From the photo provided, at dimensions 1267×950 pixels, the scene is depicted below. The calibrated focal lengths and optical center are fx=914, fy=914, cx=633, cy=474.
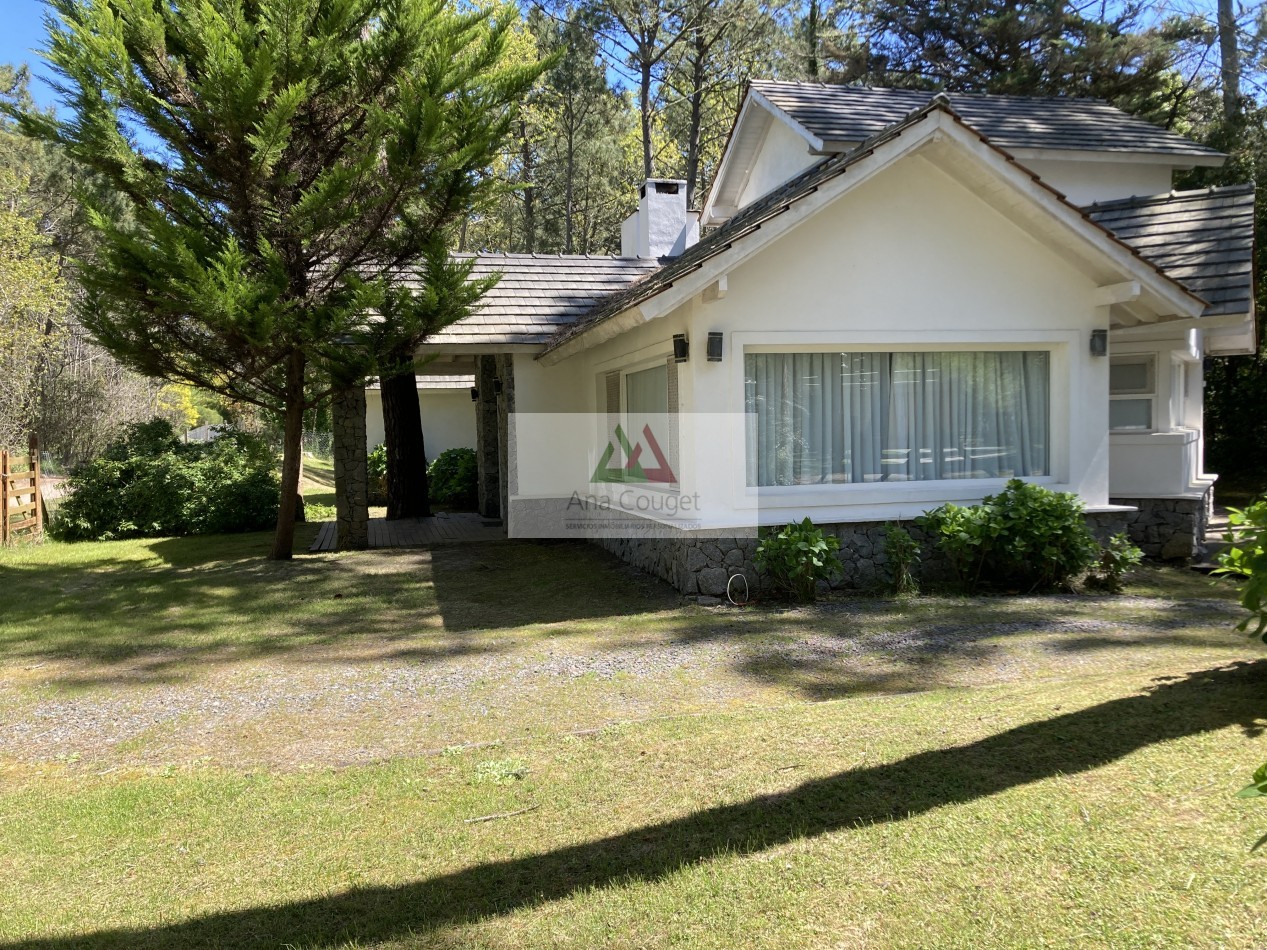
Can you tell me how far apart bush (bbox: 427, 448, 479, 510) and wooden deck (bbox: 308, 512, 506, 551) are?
2.26 metres

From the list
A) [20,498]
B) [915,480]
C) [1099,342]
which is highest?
[1099,342]

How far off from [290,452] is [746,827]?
410 inches

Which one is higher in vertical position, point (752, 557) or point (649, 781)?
point (752, 557)

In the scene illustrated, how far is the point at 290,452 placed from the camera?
42.2ft

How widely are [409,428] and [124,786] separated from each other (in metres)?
13.8

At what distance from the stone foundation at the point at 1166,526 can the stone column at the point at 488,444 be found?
10.4 meters

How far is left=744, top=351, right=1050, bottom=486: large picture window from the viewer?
9836 millimetres

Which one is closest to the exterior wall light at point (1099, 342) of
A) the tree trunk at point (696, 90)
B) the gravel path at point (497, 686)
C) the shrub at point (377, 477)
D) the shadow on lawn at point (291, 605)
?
the gravel path at point (497, 686)

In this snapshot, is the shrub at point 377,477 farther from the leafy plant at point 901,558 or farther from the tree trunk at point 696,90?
the leafy plant at point 901,558

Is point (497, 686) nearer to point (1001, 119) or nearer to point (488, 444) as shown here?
point (488, 444)

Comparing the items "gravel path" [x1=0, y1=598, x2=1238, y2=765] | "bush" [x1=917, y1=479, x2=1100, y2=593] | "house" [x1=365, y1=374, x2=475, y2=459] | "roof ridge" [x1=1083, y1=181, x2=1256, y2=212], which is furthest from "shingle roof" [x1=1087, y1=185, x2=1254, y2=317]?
"house" [x1=365, y1=374, x2=475, y2=459]

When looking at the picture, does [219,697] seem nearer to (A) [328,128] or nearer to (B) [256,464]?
(A) [328,128]

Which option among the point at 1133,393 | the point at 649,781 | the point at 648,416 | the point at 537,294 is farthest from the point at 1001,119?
the point at 649,781

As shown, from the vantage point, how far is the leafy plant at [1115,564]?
32.0 ft
